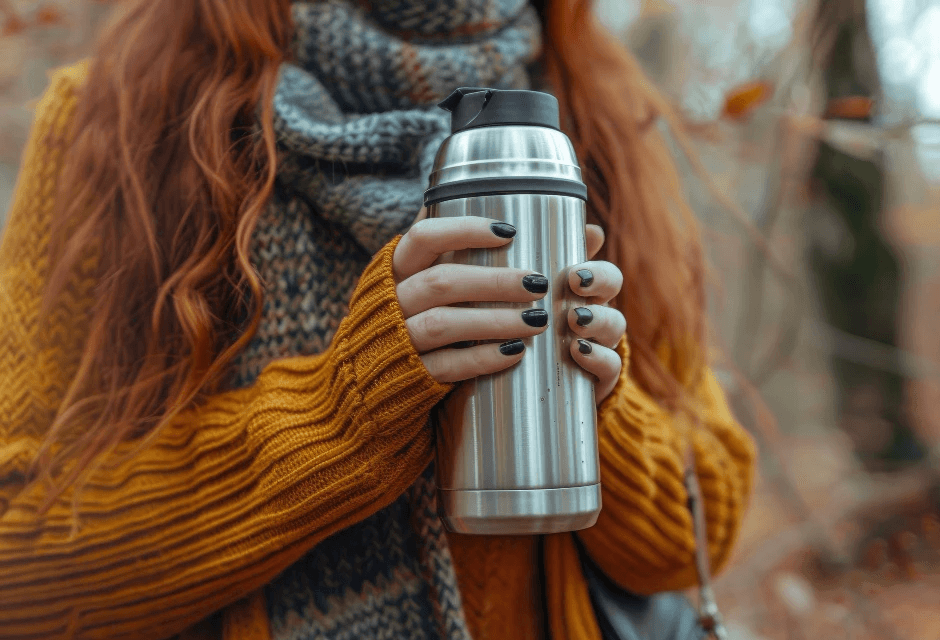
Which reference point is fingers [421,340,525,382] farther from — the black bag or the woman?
→ the black bag

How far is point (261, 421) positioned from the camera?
75cm

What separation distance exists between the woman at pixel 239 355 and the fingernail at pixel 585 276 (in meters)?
0.15

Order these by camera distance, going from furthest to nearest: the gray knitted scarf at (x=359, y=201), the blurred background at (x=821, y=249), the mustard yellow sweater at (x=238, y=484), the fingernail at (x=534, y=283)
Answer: the blurred background at (x=821, y=249) < the gray knitted scarf at (x=359, y=201) < the mustard yellow sweater at (x=238, y=484) < the fingernail at (x=534, y=283)

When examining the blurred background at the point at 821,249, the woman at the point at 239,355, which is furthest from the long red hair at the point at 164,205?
the blurred background at the point at 821,249

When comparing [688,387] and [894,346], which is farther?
[894,346]

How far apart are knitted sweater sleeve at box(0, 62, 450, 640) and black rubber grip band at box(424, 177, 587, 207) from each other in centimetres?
8

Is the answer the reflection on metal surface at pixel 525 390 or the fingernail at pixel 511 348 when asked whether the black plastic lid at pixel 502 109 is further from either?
the fingernail at pixel 511 348

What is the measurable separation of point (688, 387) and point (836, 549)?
114 inches

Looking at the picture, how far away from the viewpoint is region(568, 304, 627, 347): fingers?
597 mm

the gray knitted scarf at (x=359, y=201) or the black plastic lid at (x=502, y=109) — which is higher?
the black plastic lid at (x=502, y=109)

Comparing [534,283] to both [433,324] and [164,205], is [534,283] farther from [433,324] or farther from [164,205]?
[164,205]

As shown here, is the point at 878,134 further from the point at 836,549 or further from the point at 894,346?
the point at 836,549

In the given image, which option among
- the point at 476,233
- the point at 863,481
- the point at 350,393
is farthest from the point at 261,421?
the point at 863,481

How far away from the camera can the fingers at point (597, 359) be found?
0.60 meters
